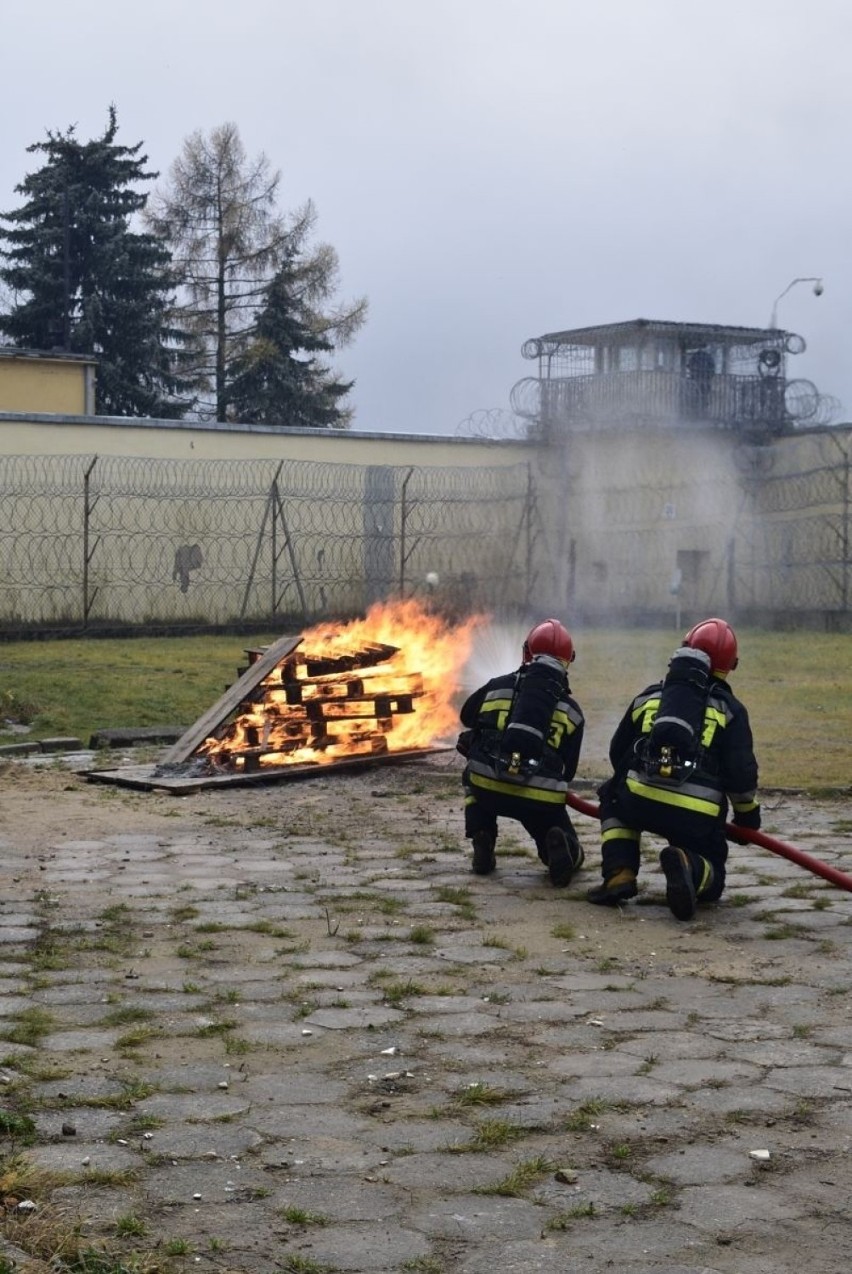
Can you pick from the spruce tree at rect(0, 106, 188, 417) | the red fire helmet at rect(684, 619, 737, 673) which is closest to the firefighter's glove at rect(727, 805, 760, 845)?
the red fire helmet at rect(684, 619, 737, 673)

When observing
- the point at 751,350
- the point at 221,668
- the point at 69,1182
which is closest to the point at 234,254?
the point at 751,350

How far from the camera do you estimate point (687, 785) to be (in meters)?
7.68

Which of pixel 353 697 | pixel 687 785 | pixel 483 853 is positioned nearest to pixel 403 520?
pixel 353 697

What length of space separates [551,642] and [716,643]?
1.09 m

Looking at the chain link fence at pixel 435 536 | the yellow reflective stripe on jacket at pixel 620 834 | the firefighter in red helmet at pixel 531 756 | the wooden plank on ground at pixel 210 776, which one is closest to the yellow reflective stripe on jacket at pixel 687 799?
the yellow reflective stripe on jacket at pixel 620 834

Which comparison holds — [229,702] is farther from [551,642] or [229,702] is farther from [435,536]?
[435,536]

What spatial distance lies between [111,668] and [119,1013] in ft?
42.6

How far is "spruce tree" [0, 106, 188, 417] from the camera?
4169 cm

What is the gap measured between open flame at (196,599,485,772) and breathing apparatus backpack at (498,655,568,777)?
3723mm

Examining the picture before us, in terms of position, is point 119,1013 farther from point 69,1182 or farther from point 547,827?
point 547,827

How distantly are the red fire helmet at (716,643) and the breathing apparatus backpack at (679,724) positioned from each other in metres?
0.07

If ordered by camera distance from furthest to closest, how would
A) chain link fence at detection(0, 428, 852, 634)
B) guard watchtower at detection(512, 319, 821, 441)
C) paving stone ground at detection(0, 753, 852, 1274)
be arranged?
guard watchtower at detection(512, 319, 821, 441), chain link fence at detection(0, 428, 852, 634), paving stone ground at detection(0, 753, 852, 1274)

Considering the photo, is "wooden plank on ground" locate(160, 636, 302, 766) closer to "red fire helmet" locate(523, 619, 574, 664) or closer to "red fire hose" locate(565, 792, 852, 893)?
"red fire helmet" locate(523, 619, 574, 664)

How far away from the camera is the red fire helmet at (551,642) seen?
8.80 meters
